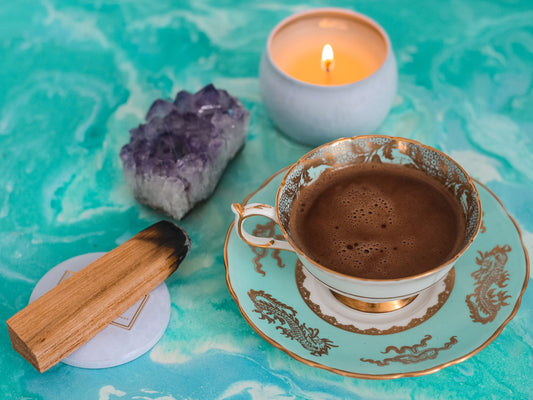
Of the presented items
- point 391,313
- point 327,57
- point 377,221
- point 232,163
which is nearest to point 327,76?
point 327,57

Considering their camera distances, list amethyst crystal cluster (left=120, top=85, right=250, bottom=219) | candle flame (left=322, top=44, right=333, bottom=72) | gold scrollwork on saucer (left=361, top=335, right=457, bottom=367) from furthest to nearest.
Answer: candle flame (left=322, top=44, right=333, bottom=72) < amethyst crystal cluster (left=120, top=85, right=250, bottom=219) < gold scrollwork on saucer (left=361, top=335, right=457, bottom=367)

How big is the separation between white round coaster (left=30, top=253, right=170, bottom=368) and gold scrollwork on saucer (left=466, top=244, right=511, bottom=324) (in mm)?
448

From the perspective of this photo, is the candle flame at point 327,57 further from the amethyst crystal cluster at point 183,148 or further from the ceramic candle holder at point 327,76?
the amethyst crystal cluster at point 183,148

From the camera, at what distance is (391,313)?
883 mm

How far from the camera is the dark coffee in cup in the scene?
86cm

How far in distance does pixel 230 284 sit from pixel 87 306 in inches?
7.9

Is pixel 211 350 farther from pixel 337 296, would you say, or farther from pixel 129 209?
pixel 129 209

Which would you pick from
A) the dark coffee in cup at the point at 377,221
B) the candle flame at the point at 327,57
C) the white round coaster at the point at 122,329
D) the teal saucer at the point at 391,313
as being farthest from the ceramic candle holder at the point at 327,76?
the white round coaster at the point at 122,329

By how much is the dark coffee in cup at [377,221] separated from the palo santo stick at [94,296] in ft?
0.67

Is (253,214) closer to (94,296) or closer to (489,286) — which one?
(94,296)

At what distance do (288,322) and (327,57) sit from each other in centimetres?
54

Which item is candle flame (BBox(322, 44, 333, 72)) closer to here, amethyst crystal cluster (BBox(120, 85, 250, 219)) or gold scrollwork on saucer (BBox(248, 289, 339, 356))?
amethyst crystal cluster (BBox(120, 85, 250, 219))

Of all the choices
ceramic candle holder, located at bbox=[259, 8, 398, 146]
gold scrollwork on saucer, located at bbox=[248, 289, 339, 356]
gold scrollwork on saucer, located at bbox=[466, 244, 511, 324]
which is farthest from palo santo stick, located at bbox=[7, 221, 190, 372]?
gold scrollwork on saucer, located at bbox=[466, 244, 511, 324]

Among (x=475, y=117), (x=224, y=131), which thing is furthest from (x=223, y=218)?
(x=475, y=117)
